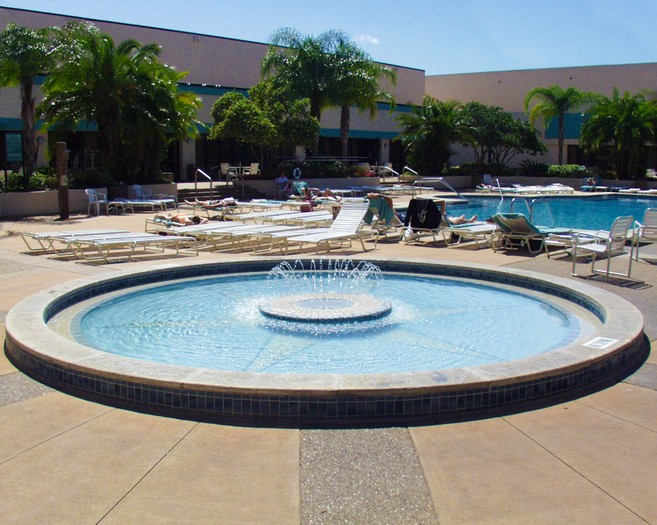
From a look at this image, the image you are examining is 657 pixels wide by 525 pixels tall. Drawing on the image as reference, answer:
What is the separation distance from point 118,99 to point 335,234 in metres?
13.8

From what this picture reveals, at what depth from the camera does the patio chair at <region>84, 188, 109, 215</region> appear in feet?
65.0

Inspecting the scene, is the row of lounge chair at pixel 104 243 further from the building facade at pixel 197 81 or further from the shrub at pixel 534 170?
the shrub at pixel 534 170

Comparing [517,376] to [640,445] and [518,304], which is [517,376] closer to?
[640,445]

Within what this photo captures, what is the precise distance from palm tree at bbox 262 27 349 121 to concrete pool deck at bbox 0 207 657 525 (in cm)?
2791

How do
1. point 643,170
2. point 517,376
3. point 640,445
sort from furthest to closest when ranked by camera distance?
point 643,170
point 517,376
point 640,445

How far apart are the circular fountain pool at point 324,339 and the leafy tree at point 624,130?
29.0 metres

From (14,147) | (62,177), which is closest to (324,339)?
(62,177)

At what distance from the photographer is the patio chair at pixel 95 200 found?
1981 centimetres

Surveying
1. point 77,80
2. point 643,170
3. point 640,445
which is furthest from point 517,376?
point 643,170

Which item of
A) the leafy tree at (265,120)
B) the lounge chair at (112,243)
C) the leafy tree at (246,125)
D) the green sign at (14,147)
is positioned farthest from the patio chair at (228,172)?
the lounge chair at (112,243)

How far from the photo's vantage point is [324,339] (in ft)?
24.0

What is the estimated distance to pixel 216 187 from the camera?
28.5m

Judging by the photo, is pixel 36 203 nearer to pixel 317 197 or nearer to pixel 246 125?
pixel 317 197

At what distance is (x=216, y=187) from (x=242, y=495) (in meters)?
25.5
